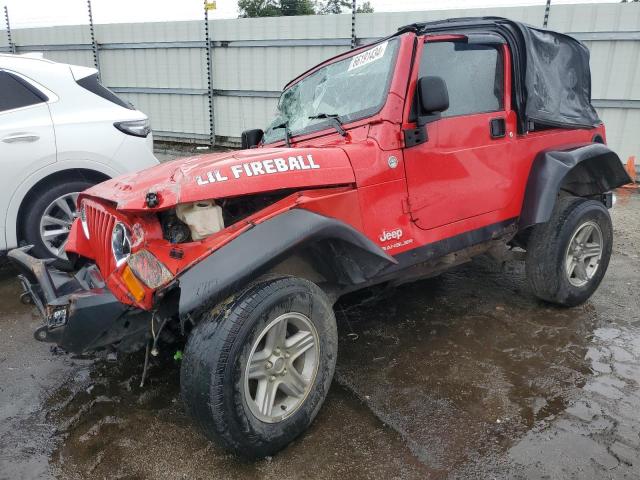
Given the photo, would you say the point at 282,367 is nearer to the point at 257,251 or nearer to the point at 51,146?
the point at 257,251

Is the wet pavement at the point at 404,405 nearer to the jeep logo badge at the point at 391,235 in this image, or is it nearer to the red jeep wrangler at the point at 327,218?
the red jeep wrangler at the point at 327,218

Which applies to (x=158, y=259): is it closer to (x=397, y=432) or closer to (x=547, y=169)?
(x=397, y=432)

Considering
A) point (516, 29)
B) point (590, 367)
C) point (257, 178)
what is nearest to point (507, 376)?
point (590, 367)

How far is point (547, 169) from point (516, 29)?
1014 millimetres

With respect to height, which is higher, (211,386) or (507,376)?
(211,386)

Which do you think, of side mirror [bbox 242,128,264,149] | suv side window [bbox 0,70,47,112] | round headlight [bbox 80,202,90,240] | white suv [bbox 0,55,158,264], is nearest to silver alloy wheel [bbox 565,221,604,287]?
side mirror [bbox 242,128,264,149]

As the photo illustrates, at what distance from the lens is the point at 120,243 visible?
233 centimetres

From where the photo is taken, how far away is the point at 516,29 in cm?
333

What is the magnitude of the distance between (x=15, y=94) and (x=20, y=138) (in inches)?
18.1

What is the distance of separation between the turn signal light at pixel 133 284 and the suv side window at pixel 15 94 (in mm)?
2883

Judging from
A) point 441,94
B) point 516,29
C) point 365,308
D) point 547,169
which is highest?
point 516,29

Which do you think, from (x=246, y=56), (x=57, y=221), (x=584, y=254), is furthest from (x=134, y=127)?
(x=246, y=56)

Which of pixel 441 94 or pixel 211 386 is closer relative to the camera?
pixel 211 386

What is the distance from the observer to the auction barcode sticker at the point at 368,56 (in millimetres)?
2949
